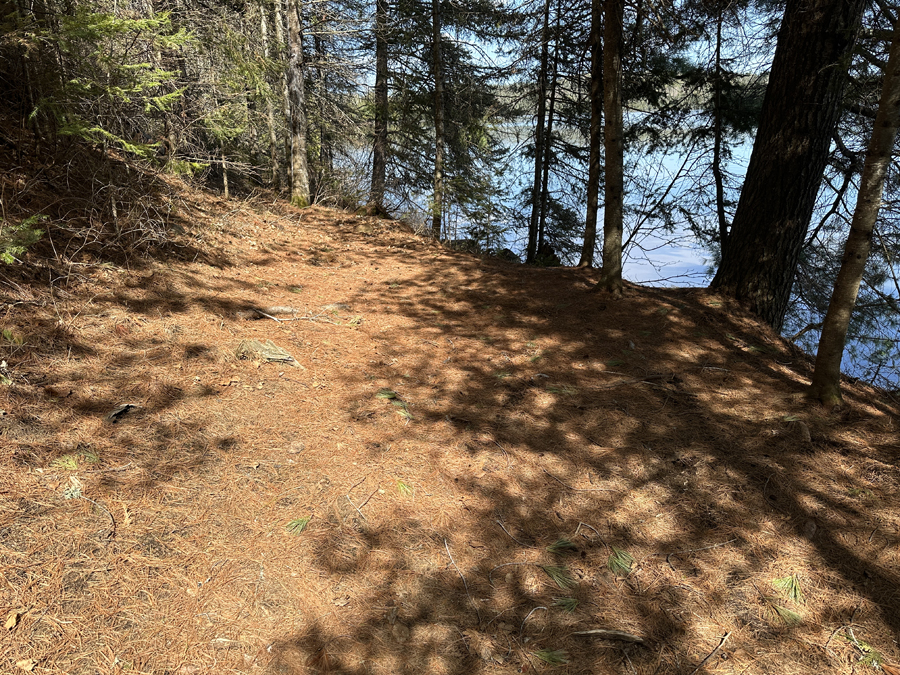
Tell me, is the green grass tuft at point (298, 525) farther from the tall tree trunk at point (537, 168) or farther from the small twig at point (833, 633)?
the tall tree trunk at point (537, 168)

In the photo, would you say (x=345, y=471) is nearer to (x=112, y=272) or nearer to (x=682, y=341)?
(x=112, y=272)

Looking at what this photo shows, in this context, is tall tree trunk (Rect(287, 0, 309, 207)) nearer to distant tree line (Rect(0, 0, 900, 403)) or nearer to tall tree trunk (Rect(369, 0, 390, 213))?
distant tree line (Rect(0, 0, 900, 403))

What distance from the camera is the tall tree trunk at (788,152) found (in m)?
4.73

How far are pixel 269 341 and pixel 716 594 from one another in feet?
12.9

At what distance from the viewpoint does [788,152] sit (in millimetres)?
4969

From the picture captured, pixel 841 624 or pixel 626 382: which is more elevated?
pixel 626 382

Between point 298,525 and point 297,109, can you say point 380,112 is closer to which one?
point 297,109

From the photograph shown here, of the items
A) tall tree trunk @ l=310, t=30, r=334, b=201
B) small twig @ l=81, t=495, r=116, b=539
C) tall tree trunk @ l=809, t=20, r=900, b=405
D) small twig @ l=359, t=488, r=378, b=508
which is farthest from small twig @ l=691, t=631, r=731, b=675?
tall tree trunk @ l=310, t=30, r=334, b=201

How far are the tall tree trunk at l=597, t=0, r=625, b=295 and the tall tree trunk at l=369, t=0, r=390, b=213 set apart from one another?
23.6 ft

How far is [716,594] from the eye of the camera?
7.78ft

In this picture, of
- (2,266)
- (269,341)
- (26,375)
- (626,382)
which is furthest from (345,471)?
(2,266)

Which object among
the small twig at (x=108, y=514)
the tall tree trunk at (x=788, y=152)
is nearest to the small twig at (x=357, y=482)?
the small twig at (x=108, y=514)

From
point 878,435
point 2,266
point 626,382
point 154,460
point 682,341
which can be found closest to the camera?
point 154,460

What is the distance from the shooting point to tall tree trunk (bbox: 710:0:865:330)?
4727 mm
